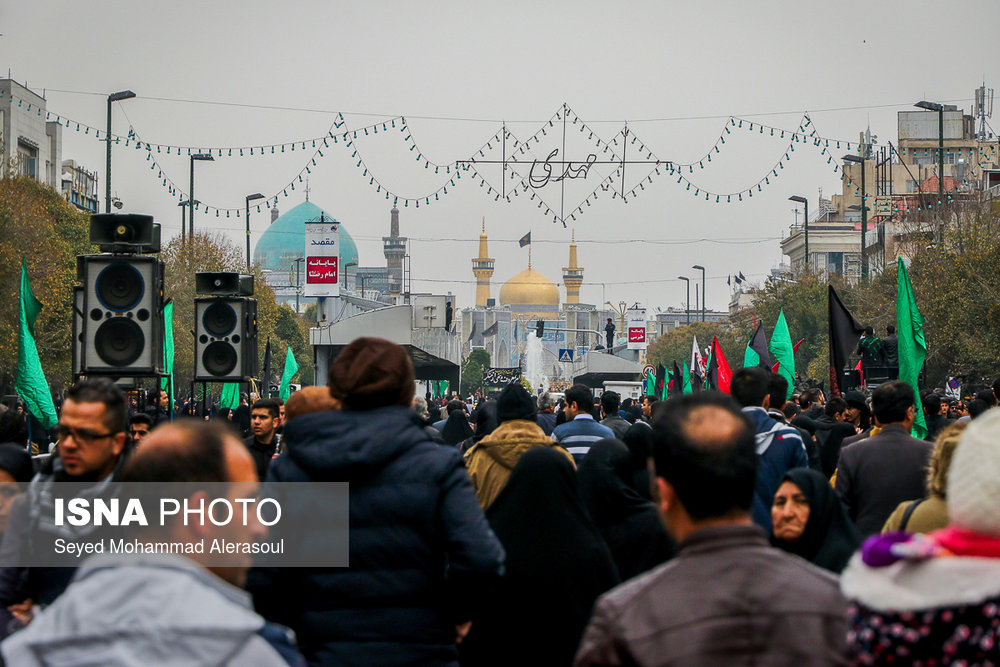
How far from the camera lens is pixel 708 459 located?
9.52 ft

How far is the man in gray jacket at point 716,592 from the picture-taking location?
2727 millimetres

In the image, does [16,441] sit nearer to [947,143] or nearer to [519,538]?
[519,538]

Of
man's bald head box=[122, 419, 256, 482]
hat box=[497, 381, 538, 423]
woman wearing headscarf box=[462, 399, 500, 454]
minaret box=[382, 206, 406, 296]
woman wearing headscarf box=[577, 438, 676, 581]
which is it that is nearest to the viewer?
man's bald head box=[122, 419, 256, 482]

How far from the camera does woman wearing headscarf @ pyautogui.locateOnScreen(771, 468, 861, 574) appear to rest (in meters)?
4.93

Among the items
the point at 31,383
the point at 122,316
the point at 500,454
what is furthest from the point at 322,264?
the point at 500,454

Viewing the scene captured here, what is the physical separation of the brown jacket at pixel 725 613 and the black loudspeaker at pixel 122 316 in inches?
380

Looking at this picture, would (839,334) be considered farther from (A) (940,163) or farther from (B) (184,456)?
(A) (940,163)

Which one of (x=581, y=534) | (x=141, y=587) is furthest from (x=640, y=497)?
(x=141, y=587)

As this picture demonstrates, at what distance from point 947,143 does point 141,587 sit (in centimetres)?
9130

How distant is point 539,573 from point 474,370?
10954 cm

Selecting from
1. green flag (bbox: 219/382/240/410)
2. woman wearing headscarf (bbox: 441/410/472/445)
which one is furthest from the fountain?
woman wearing headscarf (bbox: 441/410/472/445)

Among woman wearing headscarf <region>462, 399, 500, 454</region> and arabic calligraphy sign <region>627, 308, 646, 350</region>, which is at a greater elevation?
arabic calligraphy sign <region>627, 308, 646, 350</region>

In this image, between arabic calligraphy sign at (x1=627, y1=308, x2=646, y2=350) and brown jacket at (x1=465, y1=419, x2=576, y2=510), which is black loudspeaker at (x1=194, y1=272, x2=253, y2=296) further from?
arabic calligraphy sign at (x1=627, y1=308, x2=646, y2=350)

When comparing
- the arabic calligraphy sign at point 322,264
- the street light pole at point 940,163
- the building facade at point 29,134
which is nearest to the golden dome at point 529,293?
the building facade at point 29,134
